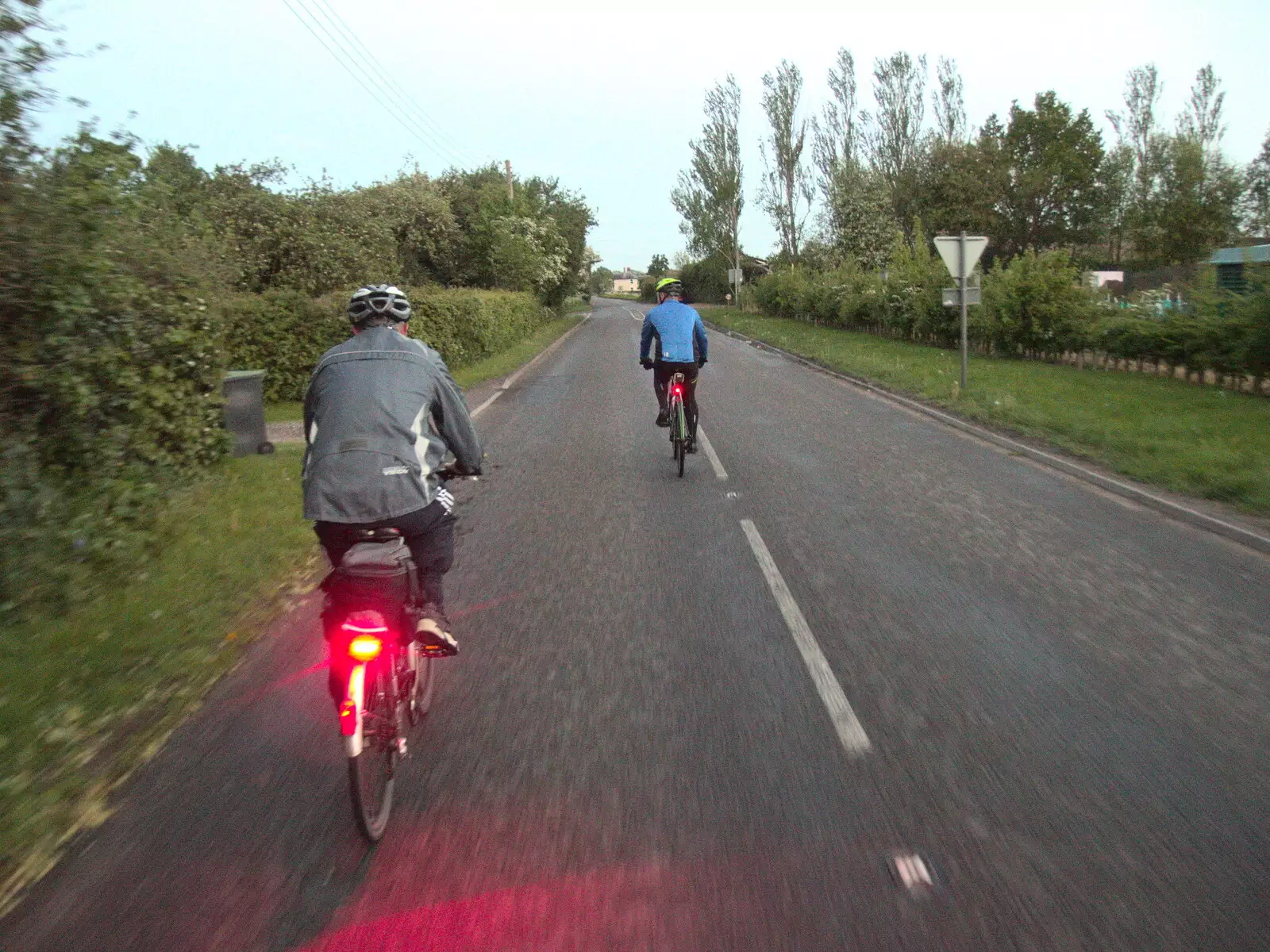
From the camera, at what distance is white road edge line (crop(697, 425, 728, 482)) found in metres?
10.5

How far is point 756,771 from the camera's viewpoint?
3.88m

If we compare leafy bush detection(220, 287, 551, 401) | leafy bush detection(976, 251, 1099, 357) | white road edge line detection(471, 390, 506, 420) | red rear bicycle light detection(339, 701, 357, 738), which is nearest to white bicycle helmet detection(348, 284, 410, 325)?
red rear bicycle light detection(339, 701, 357, 738)

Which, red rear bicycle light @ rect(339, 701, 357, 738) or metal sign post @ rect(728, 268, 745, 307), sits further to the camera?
metal sign post @ rect(728, 268, 745, 307)

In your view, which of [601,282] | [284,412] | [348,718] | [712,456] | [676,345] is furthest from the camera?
[601,282]

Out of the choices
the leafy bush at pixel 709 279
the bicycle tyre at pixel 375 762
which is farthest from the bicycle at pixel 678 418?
the leafy bush at pixel 709 279

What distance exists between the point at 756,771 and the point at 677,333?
697 cm

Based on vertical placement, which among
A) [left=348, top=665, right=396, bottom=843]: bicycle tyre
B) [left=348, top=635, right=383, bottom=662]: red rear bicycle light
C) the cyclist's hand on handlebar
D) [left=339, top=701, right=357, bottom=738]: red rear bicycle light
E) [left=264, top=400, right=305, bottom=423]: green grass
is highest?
the cyclist's hand on handlebar

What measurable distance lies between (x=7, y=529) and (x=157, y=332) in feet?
10.7

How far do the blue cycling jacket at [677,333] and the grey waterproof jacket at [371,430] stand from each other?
262 inches

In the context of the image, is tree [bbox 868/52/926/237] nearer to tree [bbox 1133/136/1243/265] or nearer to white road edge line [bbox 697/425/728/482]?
tree [bbox 1133/136/1243/265]

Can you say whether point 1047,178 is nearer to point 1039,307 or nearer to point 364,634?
point 1039,307

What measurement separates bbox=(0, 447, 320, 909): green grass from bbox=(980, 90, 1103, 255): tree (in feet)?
188

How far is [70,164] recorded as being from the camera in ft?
22.0

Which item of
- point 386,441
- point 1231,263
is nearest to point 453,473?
point 386,441
